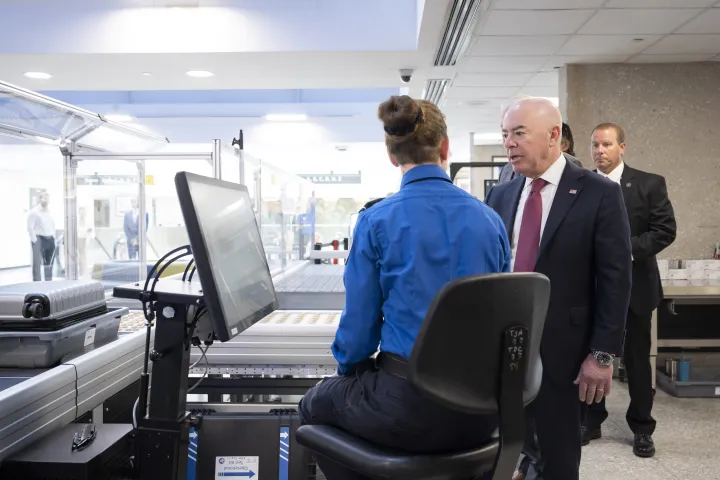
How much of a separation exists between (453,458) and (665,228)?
2.52 m

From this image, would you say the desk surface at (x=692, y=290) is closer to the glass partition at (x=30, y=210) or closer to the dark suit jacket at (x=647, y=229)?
the dark suit jacket at (x=647, y=229)

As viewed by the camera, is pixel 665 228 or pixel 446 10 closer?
pixel 665 228

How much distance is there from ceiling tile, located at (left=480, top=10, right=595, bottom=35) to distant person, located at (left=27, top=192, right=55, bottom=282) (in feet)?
11.7

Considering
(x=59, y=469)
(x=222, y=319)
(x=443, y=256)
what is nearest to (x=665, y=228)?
(x=443, y=256)

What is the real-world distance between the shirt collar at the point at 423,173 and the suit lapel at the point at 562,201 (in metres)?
0.64

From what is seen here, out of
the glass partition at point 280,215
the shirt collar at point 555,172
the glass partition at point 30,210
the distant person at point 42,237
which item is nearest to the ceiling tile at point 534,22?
the glass partition at point 280,215

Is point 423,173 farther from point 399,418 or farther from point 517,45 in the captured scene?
point 517,45

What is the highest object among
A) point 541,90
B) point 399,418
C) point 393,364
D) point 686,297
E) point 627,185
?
point 541,90

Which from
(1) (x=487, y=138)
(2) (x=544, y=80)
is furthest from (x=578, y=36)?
(1) (x=487, y=138)

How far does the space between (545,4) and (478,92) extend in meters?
3.08

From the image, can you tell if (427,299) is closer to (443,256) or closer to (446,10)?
(443,256)

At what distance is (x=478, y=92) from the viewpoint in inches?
273

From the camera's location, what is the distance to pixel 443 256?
136cm

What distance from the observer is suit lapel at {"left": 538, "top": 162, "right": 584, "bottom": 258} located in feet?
6.44
